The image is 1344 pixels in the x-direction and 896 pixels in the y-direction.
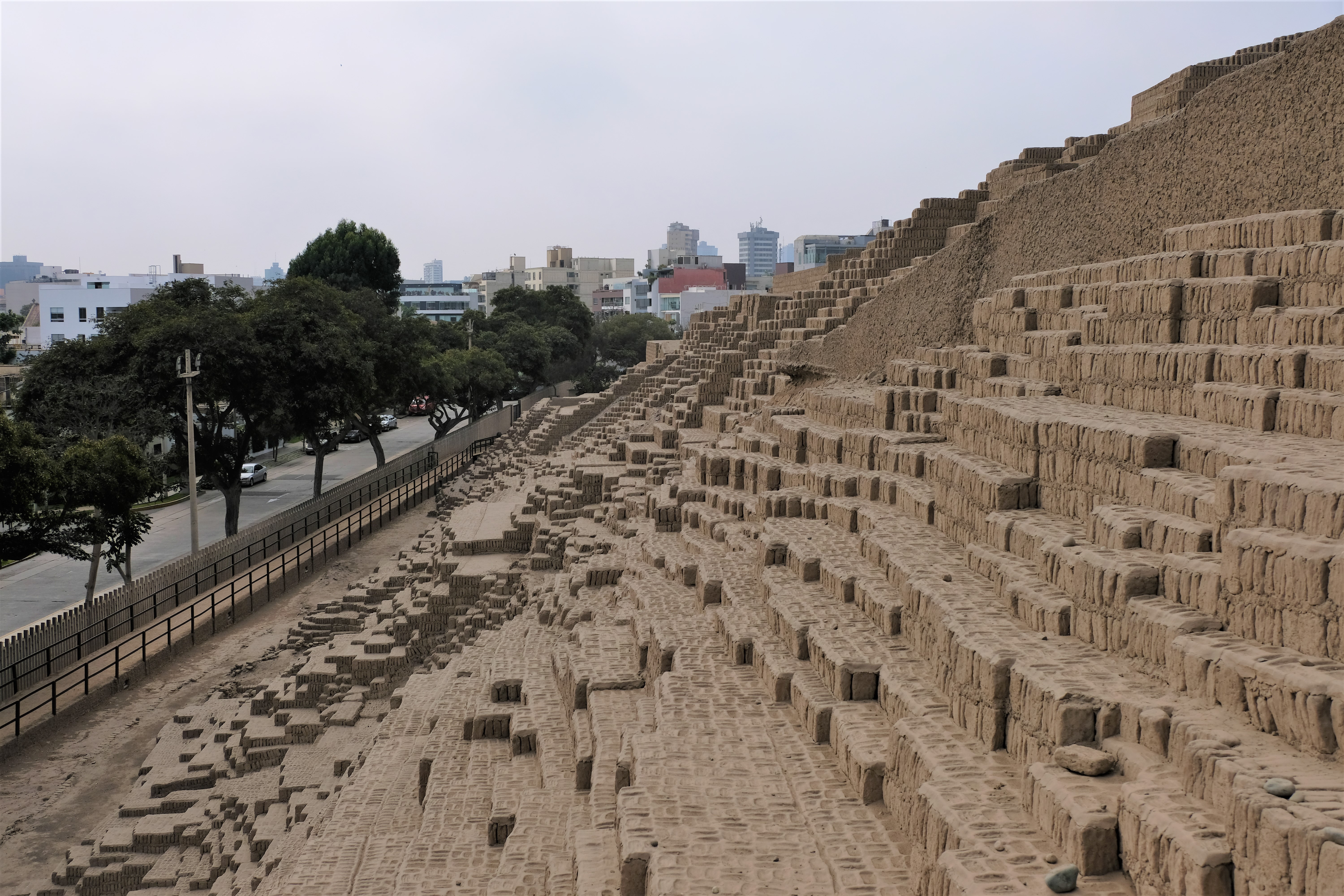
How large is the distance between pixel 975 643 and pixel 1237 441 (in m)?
2.12

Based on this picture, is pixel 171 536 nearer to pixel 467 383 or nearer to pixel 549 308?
pixel 467 383

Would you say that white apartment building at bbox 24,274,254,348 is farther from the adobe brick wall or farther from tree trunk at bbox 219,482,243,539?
the adobe brick wall

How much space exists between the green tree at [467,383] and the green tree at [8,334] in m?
16.2

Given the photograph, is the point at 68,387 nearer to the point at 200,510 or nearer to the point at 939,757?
the point at 200,510

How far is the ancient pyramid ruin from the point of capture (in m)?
5.03

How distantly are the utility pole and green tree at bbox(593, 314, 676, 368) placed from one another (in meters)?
35.8

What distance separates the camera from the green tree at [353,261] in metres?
47.7

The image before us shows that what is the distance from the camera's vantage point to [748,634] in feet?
29.9

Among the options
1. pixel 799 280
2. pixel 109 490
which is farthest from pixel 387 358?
pixel 109 490

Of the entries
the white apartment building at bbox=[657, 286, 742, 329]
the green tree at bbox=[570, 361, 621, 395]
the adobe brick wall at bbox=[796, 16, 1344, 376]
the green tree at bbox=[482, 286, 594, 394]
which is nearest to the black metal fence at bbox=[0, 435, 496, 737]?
the adobe brick wall at bbox=[796, 16, 1344, 376]

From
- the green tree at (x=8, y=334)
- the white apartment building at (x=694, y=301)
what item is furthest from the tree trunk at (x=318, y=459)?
the white apartment building at (x=694, y=301)

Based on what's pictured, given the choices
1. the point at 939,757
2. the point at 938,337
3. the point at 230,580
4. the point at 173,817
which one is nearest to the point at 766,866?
the point at 939,757

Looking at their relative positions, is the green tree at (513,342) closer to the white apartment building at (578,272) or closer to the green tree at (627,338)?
the green tree at (627,338)

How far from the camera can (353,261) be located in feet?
158
